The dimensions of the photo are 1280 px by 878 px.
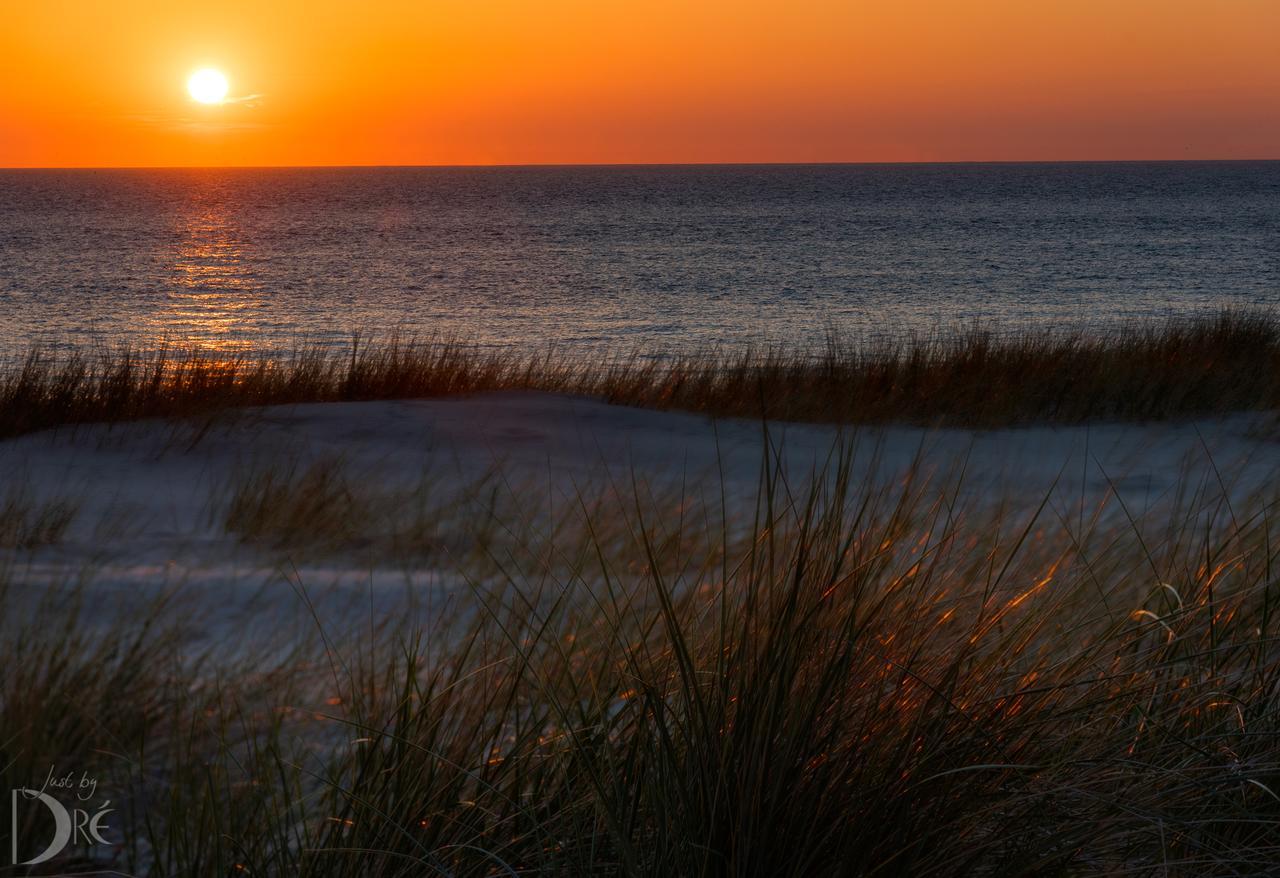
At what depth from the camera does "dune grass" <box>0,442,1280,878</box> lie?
1.70m

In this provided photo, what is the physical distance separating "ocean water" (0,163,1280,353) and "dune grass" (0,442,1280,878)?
13.3 m

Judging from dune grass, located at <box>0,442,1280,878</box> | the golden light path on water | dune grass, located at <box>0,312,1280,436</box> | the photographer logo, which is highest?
dune grass, located at <box>0,442,1280,878</box>

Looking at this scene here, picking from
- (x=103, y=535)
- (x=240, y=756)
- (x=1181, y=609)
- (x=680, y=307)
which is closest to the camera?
(x=1181, y=609)

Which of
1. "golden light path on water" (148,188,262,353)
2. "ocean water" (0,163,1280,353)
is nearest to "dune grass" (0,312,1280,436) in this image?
"golden light path on water" (148,188,262,353)

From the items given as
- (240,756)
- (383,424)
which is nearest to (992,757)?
(240,756)

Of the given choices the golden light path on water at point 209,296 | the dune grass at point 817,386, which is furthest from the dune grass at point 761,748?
the golden light path on water at point 209,296

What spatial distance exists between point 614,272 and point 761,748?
32.2 metres

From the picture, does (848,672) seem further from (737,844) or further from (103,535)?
(103,535)

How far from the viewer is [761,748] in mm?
1668

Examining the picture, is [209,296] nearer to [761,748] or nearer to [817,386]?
A: [817,386]

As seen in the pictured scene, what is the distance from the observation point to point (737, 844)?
65.1 inches

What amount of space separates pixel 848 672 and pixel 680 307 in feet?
76.9

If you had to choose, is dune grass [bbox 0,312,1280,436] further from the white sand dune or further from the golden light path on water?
the golden light path on water

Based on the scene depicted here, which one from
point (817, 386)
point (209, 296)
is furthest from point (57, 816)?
point (209, 296)
